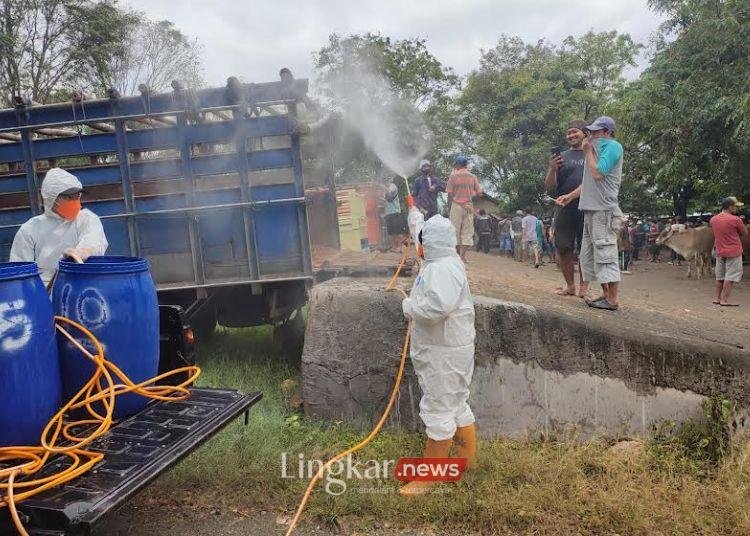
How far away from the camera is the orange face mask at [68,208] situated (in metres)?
3.30

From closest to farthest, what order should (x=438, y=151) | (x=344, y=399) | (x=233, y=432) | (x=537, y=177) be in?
(x=233, y=432)
(x=344, y=399)
(x=537, y=177)
(x=438, y=151)

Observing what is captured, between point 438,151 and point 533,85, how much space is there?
460cm

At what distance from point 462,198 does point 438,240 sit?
4557 mm

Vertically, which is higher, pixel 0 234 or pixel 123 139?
pixel 123 139

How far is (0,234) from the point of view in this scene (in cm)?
516

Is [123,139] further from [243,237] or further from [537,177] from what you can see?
[537,177]

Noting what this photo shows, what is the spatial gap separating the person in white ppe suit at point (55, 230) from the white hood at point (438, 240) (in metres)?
2.03

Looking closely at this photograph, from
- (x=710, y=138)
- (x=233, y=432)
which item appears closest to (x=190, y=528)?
(x=233, y=432)

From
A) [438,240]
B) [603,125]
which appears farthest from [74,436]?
[603,125]

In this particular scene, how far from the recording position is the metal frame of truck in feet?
16.2

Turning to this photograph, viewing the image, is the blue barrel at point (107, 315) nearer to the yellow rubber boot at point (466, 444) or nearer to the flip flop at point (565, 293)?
the yellow rubber boot at point (466, 444)

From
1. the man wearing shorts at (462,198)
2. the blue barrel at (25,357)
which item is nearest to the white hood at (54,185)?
the blue barrel at (25,357)

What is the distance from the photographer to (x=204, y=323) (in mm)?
6168

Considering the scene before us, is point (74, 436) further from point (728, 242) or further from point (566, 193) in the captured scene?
point (728, 242)
